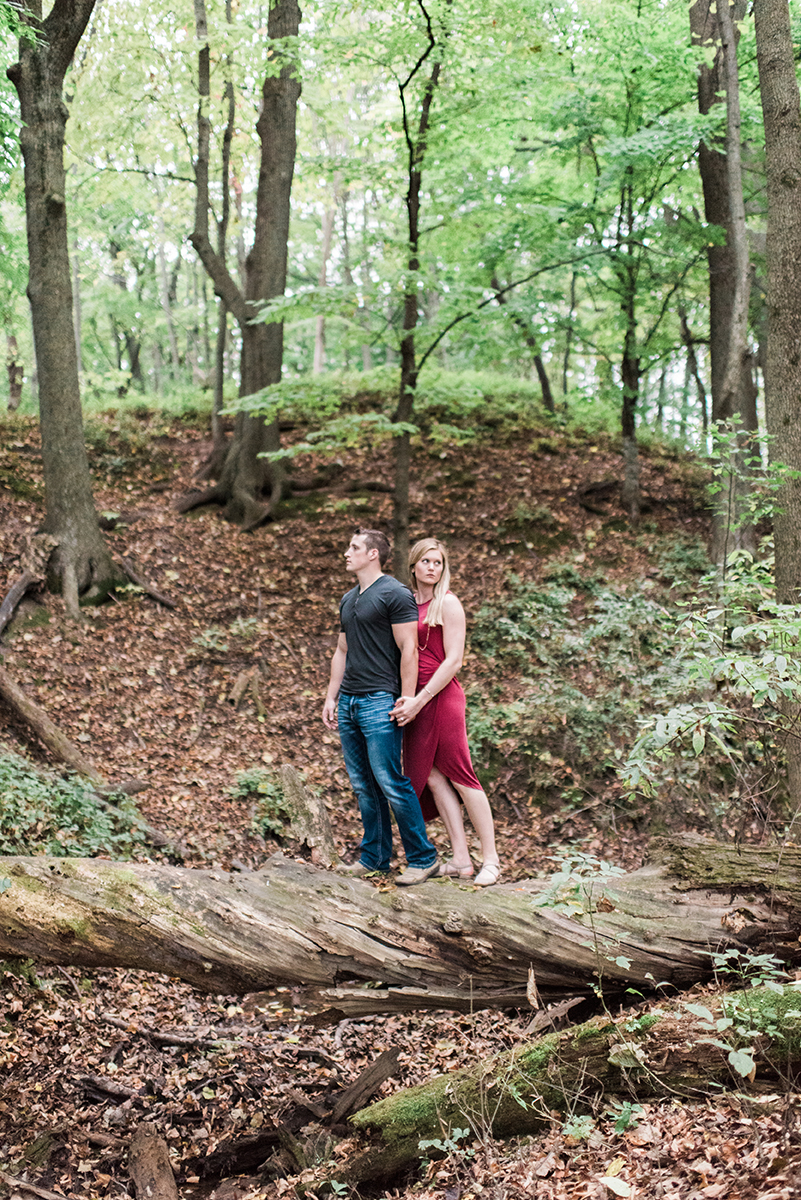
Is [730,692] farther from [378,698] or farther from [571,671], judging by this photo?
[571,671]

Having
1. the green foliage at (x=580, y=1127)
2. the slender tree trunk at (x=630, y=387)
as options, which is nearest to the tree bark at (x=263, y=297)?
the slender tree trunk at (x=630, y=387)

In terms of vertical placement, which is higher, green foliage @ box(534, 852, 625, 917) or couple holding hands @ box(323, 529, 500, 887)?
couple holding hands @ box(323, 529, 500, 887)

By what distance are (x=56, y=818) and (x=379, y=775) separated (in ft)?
9.69

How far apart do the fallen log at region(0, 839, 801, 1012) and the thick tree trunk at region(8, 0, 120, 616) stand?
6.20 metres

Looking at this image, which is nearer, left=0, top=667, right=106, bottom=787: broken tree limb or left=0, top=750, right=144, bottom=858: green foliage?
left=0, top=750, right=144, bottom=858: green foliage

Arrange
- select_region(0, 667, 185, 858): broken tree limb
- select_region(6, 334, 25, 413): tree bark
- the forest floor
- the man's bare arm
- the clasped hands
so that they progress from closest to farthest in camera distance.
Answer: the forest floor, the clasped hands, the man's bare arm, select_region(0, 667, 185, 858): broken tree limb, select_region(6, 334, 25, 413): tree bark

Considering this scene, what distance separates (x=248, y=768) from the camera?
7707 mm

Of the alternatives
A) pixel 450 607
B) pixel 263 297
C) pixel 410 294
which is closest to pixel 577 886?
pixel 450 607

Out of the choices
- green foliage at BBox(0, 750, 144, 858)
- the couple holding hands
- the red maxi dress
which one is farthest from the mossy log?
green foliage at BBox(0, 750, 144, 858)

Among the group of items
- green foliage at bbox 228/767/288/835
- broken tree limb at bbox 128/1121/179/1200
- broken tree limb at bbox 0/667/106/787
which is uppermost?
broken tree limb at bbox 0/667/106/787

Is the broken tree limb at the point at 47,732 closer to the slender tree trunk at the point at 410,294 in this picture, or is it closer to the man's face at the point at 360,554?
the man's face at the point at 360,554

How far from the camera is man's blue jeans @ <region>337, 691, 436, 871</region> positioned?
4363 mm

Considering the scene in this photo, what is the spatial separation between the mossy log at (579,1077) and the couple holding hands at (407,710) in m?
1.00

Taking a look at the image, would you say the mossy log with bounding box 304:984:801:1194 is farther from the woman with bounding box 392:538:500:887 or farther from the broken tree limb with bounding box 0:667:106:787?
the broken tree limb with bounding box 0:667:106:787
